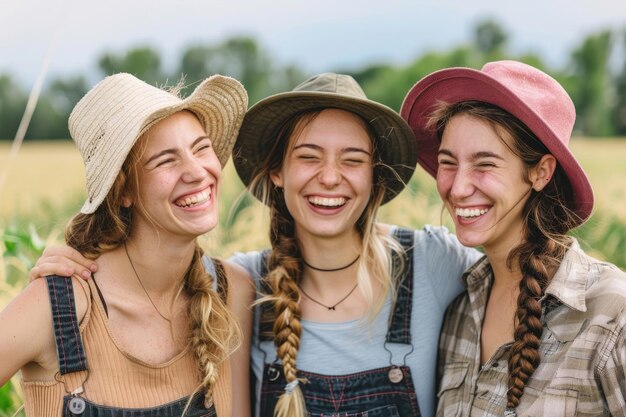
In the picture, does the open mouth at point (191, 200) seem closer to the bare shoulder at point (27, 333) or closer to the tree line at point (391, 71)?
the bare shoulder at point (27, 333)

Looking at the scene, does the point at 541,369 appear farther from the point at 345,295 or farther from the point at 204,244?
the point at 204,244

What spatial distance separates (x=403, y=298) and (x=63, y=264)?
1.37 meters

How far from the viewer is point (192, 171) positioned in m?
2.71

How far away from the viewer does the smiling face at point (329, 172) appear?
10.3 feet

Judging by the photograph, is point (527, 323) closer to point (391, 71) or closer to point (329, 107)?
point (329, 107)

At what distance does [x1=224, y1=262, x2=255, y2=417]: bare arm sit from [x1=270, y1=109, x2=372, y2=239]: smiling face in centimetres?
36

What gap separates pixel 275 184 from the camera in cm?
342

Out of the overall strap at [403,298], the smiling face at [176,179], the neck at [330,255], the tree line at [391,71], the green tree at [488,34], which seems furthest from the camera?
the green tree at [488,34]

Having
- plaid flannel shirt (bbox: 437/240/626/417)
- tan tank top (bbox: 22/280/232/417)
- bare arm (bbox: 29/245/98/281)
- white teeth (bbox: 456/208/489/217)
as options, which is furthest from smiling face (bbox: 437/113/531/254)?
bare arm (bbox: 29/245/98/281)

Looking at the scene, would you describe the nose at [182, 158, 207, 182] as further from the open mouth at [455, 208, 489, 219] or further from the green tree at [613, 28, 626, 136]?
the green tree at [613, 28, 626, 136]

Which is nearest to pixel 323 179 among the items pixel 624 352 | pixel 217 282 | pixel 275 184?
pixel 275 184

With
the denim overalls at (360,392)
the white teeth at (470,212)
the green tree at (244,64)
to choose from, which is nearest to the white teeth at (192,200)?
the denim overalls at (360,392)

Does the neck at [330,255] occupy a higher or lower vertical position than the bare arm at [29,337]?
higher

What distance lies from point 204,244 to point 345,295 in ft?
2.20
